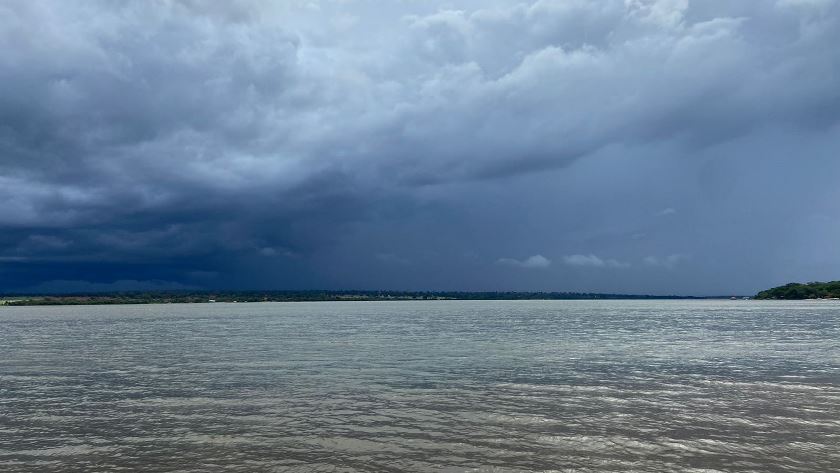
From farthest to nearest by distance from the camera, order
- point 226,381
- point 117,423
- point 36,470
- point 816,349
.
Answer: point 816,349 → point 226,381 → point 117,423 → point 36,470

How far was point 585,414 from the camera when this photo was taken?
82.7ft

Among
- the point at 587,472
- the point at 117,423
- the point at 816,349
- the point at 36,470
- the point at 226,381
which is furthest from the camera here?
the point at 816,349

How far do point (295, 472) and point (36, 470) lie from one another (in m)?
8.77

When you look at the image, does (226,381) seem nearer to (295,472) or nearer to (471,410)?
(471,410)

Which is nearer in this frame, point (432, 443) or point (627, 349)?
point (432, 443)

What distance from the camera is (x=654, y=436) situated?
2127 cm

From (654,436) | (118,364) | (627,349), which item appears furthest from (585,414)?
(118,364)

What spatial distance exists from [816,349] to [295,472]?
5479 centimetres

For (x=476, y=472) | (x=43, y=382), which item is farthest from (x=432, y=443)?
(x=43, y=382)

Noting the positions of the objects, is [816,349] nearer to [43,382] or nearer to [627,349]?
[627,349]

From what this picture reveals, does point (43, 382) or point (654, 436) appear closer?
point (654, 436)

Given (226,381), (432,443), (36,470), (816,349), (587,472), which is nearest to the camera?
(587,472)

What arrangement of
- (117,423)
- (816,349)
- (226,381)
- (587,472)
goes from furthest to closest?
1. (816,349)
2. (226,381)
3. (117,423)
4. (587,472)

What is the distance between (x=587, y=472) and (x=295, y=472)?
9125 millimetres
